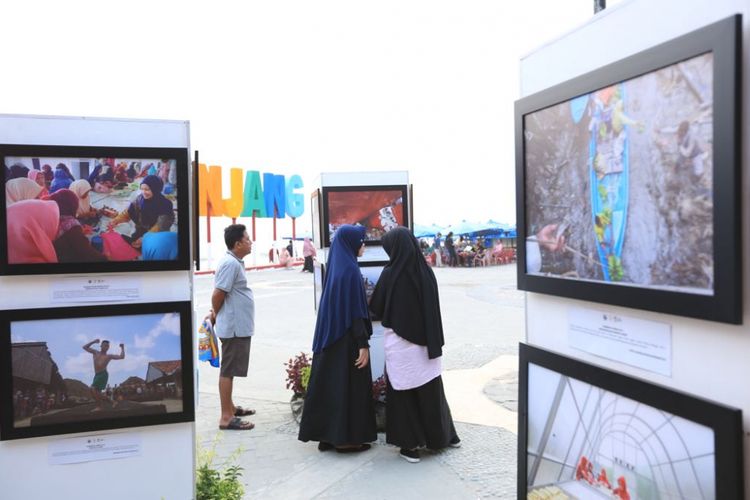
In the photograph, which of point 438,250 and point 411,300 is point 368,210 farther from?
point 438,250

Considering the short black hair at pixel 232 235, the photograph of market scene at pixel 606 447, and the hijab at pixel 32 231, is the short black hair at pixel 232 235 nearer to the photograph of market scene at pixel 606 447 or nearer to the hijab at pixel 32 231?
the hijab at pixel 32 231

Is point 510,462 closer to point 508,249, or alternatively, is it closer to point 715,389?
point 715,389

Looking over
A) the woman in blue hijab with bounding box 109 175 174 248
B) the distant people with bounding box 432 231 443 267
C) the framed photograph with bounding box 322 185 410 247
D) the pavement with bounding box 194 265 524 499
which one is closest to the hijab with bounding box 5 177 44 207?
the woman in blue hijab with bounding box 109 175 174 248

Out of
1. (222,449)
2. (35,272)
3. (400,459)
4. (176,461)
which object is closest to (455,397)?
(400,459)

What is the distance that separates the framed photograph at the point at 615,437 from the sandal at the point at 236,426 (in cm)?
353

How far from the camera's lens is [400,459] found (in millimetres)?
4266

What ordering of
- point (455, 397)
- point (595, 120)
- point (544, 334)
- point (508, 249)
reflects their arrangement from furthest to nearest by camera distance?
point (508, 249) → point (455, 397) → point (544, 334) → point (595, 120)

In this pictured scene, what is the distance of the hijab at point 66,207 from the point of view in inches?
102

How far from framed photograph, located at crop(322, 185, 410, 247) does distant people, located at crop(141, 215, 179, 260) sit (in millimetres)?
2756

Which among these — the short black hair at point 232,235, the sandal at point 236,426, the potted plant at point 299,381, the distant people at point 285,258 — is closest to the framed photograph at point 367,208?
the short black hair at point 232,235

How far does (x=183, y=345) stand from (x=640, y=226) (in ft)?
7.27

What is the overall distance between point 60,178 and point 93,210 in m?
0.21

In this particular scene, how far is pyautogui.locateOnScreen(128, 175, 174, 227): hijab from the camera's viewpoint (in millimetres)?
2684

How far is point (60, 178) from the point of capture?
2.58 meters
